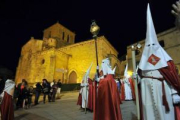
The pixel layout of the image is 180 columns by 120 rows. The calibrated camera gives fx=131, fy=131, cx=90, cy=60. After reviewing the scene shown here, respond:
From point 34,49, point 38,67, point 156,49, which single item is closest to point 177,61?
point 156,49

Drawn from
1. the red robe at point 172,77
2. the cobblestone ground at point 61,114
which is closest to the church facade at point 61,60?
the cobblestone ground at point 61,114

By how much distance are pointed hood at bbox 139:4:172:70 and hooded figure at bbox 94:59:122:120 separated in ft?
4.44

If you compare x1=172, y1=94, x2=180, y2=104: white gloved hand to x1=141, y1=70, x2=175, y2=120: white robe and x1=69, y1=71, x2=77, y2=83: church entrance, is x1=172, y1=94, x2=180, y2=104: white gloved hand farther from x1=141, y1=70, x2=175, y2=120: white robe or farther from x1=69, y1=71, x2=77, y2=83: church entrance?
x1=69, y1=71, x2=77, y2=83: church entrance

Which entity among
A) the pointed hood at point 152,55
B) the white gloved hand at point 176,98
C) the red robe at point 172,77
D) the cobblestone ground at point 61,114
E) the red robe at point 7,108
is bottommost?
the cobblestone ground at point 61,114

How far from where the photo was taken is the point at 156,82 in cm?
297

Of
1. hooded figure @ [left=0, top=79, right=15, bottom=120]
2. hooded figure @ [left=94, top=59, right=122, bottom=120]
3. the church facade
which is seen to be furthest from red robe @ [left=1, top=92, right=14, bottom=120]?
the church facade

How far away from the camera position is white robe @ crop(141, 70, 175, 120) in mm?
2747

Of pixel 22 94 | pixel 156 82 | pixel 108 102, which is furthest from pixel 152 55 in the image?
pixel 22 94

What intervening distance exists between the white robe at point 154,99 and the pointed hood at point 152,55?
169 millimetres

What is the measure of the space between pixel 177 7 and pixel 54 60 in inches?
1005

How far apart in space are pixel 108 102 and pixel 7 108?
3.61 meters

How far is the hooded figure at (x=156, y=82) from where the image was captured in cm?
274

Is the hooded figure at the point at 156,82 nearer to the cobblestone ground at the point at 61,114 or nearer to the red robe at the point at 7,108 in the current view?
the cobblestone ground at the point at 61,114

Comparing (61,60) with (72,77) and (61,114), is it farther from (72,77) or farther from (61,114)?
(61,114)
